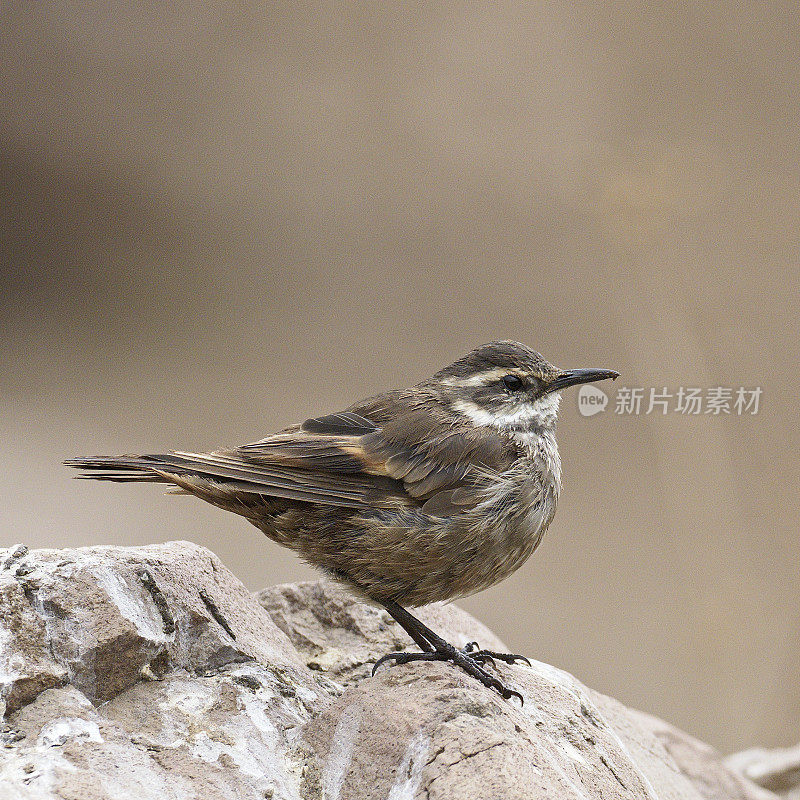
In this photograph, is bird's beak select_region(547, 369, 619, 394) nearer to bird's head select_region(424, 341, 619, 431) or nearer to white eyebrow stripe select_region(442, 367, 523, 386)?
bird's head select_region(424, 341, 619, 431)

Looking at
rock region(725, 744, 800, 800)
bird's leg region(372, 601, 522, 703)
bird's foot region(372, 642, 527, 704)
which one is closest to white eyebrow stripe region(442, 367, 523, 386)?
bird's leg region(372, 601, 522, 703)

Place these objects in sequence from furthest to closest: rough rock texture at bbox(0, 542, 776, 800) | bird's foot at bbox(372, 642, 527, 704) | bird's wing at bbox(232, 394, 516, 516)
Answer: bird's wing at bbox(232, 394, 516, 516) → bird's foot at bbox(372, 642, 527, 704) → rough rock texture at bbox(0, 542, 776, 800)

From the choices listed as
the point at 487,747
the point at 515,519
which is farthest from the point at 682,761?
the point at 487,747

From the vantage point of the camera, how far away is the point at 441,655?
2939 mm

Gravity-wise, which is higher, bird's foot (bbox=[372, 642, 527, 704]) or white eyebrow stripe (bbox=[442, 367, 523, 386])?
white eyebrow stripe (bbox=[442, 367, 523, 386])

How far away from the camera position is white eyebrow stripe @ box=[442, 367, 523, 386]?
3283 millimetres

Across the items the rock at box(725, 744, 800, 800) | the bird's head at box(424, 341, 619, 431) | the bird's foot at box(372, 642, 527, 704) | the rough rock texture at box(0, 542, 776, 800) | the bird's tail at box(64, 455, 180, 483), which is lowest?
the rock at box(725, 744, 800, 800)

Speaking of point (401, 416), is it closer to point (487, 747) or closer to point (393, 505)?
point (393, 505)

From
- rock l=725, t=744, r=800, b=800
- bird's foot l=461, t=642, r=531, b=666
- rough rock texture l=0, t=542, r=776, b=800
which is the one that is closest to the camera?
rough rock texture l=0, t=542, r=776, b=800

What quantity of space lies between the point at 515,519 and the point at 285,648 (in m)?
1.01

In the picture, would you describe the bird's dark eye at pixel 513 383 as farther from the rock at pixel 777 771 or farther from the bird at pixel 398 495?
the rock at pixel 777 771

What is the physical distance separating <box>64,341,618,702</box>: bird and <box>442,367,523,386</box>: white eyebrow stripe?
0.46ft

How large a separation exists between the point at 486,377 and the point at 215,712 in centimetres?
150

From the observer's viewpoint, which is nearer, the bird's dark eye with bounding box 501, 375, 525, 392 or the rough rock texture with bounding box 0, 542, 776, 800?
the rough rock texture with bounding box 0, 542, 776, 800
